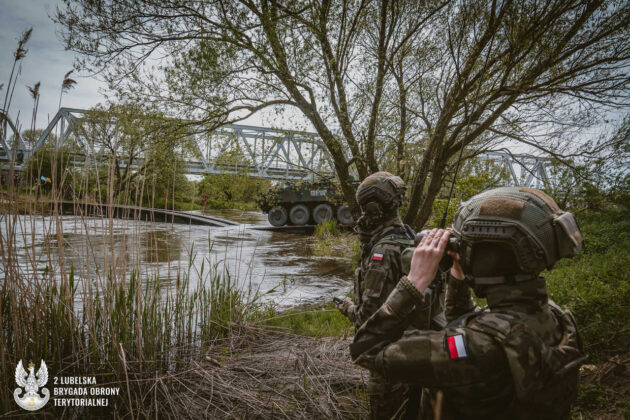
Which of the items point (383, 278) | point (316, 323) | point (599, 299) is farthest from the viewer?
point (316, 323)

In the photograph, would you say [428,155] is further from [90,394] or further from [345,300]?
[90,394]

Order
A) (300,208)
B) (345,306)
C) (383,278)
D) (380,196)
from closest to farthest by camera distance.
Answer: (383,278) < (345,306) < (380,196) < (300,208)

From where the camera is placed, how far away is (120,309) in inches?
92.0

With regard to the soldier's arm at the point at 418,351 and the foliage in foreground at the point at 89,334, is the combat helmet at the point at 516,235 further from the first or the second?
the foliage in foreground at the point at 89,334

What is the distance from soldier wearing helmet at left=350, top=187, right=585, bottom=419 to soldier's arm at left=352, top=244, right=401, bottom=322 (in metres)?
0.70

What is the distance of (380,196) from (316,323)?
231cm

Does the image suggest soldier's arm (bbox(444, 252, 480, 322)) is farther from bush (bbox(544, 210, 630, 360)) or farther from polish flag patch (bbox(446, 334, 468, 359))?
bush (bbox(544, 210, 630, 360))

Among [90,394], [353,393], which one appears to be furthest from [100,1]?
[353,393]

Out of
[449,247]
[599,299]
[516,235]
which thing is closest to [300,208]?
[599,299]

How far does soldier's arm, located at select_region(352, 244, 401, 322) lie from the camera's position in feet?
6.26

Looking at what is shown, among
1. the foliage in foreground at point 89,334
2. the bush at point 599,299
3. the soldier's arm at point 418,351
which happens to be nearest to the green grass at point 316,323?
the foliage in foreground at point 89,334

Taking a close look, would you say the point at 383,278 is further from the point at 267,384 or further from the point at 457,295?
the point at 267,384

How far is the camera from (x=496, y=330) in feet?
3.34

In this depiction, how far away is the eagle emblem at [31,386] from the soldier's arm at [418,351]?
211cm
